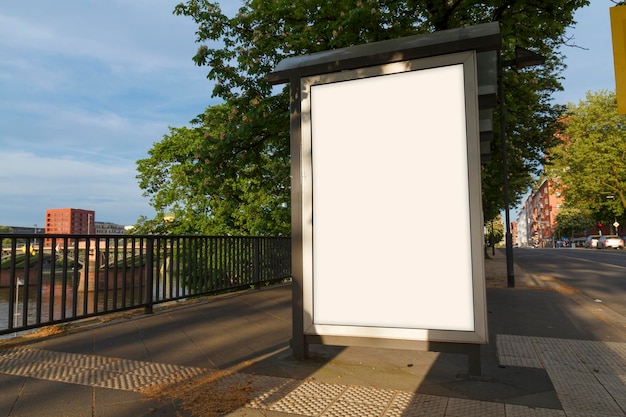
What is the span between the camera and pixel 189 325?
19.1ft

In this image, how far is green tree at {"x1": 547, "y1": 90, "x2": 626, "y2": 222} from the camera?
159 ft

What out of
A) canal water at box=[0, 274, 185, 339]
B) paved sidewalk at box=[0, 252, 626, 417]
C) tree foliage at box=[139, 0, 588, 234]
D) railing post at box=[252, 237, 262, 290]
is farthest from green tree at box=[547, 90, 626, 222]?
canal water at box=[0, 274, 185, 339]

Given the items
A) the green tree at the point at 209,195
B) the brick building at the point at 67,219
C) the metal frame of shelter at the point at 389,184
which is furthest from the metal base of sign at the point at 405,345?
the brick building at the point at 67,219

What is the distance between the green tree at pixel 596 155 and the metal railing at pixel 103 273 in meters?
49.4

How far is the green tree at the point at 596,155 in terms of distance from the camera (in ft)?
159

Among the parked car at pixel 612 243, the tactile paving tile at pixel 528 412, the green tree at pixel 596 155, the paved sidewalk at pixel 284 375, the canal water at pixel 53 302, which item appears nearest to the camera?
the tactile paving tile at pixel 528 412

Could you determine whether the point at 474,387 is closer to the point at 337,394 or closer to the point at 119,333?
the point at 337,394

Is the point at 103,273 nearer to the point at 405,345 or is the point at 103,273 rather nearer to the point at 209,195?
the point at 405,345

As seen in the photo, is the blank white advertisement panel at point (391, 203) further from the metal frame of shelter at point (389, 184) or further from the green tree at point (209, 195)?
the green tree at point (209, 195)

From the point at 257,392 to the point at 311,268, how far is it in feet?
4.33

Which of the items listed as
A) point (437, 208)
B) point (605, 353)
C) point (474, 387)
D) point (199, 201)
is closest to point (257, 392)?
point (474, 387)

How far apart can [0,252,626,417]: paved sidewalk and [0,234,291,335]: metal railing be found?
407 millimetres

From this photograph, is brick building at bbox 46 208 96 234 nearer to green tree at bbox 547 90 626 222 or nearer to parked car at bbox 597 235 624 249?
green tree at bbox 547 90 626 222

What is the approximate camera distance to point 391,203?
3.96 m
